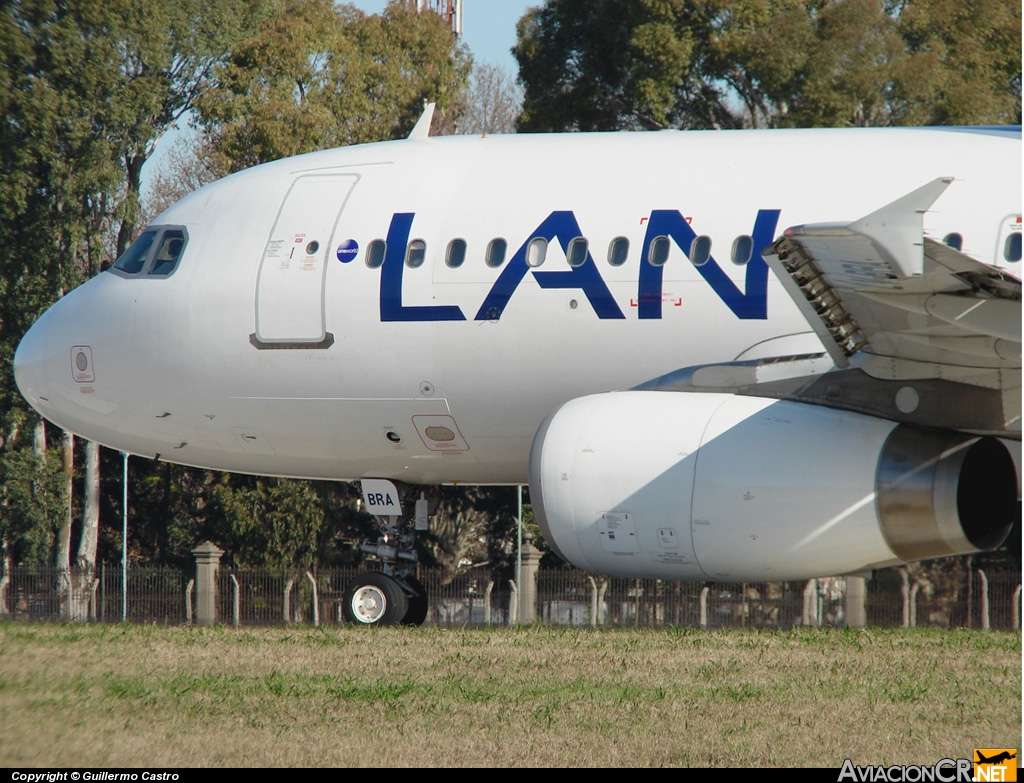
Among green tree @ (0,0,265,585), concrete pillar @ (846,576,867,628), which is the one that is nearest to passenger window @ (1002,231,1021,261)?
green tree @ (0,0,265,585)

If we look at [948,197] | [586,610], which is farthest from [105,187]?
[948,197]

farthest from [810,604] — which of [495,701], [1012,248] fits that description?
[495,701]

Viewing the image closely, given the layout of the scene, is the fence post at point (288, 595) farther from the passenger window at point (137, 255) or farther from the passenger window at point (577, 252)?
the passenger window at point (577, 252)

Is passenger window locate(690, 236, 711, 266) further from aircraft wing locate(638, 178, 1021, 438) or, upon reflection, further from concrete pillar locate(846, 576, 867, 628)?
concrete pillar locate(846, 576, 867, 628)

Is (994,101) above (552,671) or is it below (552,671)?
above

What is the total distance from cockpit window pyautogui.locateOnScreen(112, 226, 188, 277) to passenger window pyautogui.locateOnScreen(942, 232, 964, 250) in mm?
7327

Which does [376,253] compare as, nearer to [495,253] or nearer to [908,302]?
[495,253]

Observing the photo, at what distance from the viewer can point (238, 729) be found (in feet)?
22.1

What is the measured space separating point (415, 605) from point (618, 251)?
4.40 meters

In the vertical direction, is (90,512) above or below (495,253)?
below

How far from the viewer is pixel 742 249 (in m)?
11.0

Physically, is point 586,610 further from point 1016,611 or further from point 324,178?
point 324,178

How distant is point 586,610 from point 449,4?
20232 millimetres

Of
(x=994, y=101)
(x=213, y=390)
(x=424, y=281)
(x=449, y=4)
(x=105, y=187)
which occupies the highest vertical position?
(x=449, y=4)
